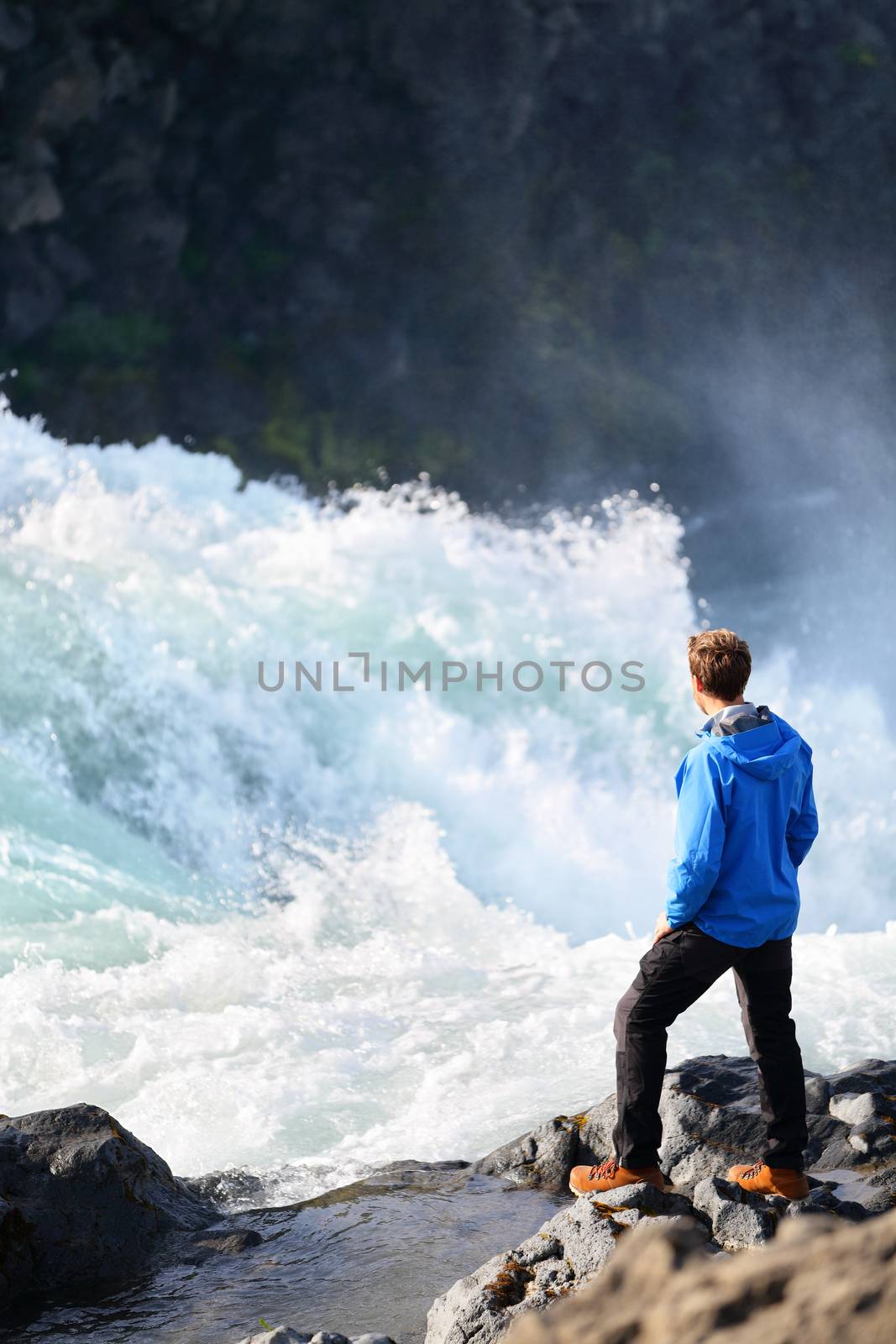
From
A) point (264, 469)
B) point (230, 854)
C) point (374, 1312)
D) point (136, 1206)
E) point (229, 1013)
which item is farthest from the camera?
point (264, 469)

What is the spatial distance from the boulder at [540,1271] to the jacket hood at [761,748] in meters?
0.95

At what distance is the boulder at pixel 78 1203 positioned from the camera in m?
2.75

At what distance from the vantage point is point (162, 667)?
905 centimetres

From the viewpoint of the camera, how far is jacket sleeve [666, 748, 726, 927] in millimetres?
2504

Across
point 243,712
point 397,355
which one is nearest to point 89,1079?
point 243,712

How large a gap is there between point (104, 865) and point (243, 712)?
2367 mm

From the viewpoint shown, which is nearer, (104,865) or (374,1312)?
(374,1312)

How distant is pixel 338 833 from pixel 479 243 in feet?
49.5

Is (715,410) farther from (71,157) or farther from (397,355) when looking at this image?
(71,157)

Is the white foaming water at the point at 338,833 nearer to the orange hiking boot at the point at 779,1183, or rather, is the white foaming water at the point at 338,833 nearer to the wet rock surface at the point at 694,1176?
the wet rock surface at the point at 694,1176

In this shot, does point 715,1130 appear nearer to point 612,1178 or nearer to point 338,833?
point 612,1178

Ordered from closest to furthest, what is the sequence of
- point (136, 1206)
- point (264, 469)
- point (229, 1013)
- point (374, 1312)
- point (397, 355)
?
Answer: point (374, 1312) < point (136, 1206) < point (229, 1013) < point (264, 469) < point (397, 355)

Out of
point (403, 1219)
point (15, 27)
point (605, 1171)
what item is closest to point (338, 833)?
point (403, 1219)

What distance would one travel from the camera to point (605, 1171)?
2.79 meters
